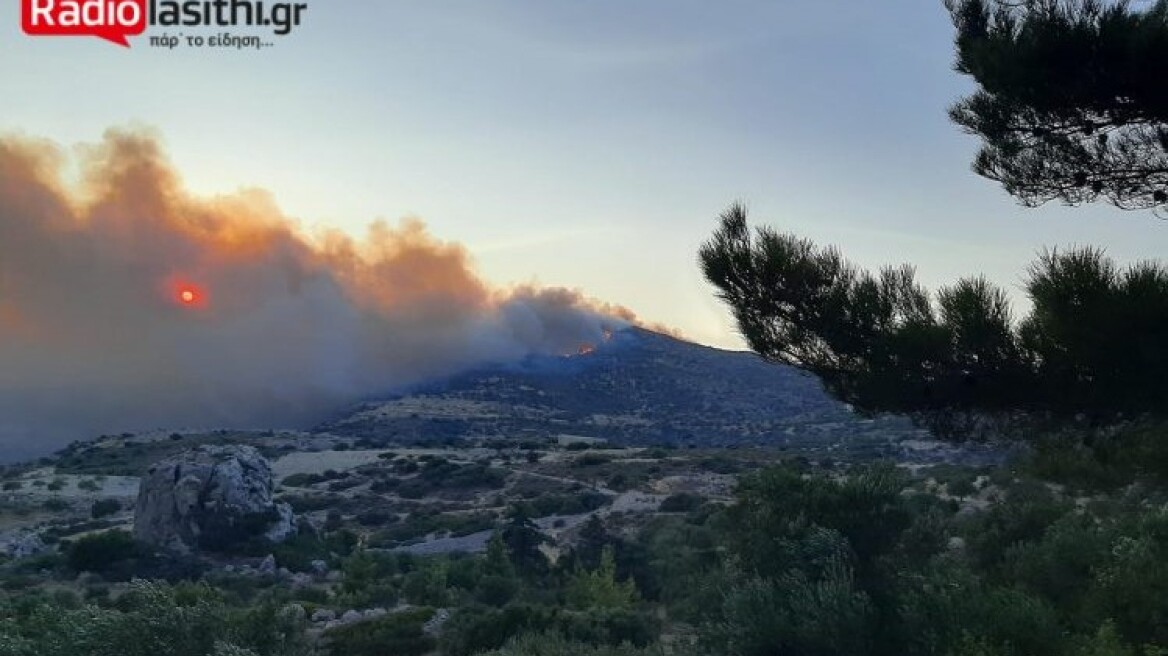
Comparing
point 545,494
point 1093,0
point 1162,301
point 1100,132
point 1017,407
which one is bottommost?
point 545,494

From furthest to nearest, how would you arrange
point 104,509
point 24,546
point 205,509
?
point 104,509 < point 24,546 < point 205,509

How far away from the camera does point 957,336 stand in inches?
451

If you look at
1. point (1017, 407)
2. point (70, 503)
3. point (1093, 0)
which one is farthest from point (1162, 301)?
point (70, 503)

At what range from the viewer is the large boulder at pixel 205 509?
44.7 meters

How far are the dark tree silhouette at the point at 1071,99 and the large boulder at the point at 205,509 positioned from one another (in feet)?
134

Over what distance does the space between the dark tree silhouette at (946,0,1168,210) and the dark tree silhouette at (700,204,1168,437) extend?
1.67m

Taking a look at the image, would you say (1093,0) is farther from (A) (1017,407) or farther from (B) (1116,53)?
(A) (1017,407)

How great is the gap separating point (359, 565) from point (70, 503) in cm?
4568

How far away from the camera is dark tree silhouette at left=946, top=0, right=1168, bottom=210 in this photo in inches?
409

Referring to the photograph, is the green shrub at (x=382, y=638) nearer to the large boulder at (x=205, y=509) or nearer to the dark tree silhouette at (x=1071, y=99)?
the dark tree silhouette at (x=1071, y=99)

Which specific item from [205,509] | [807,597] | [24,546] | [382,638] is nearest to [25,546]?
[24,546]

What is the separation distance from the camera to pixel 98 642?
15531mm

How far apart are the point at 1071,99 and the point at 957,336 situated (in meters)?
3.08

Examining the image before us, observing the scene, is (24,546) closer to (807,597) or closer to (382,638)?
(382,638)
